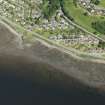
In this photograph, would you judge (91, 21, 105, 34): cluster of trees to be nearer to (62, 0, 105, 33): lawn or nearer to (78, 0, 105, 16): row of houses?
(62, 0, 105, 33): lawn

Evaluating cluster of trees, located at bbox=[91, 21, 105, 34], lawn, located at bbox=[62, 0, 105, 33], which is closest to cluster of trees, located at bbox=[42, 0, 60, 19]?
lawn, located at bbox=[62, 0, 105, 33]

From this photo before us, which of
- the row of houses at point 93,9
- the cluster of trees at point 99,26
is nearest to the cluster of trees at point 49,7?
the row of houses at point 93,9

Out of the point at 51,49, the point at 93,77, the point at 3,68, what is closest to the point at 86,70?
the point at 93,77

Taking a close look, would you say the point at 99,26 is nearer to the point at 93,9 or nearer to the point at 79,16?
the point at 79,16

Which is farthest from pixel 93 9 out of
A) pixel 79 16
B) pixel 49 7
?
pixel 49 7

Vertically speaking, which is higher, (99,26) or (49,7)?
(49,7)

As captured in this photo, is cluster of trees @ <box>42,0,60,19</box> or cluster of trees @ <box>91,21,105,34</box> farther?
cluster of trees @ <box>42,0,60,19</box>

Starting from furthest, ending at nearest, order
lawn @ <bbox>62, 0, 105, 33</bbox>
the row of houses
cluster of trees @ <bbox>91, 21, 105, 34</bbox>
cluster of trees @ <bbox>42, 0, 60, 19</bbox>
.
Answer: the row of houses, cluster of trees @ <bbox>42, 0, 60, 19</bbox>, lawn @ <bbox>62, 0, 105, 33</bbox>, cluster of trees @ <bbox>91, 21, 105, 34</bbox>
